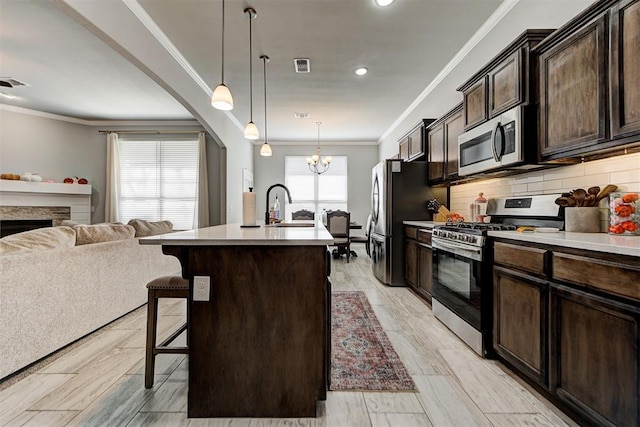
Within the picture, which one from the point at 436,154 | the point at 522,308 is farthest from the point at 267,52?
the point at 522,308

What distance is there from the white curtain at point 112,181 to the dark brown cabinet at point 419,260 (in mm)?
5954

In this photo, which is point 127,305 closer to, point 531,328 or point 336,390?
point 336,390

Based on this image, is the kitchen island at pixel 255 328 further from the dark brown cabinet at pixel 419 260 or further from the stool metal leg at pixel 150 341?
the dark brown cabinet at pixel 419 260

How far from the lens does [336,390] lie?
Answer: 1.87 metres

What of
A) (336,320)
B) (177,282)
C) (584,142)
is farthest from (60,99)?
(584,142)

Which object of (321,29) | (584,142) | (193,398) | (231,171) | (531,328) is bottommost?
(193,398)

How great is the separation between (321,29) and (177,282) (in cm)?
285

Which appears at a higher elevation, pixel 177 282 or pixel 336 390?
pixel 177 282

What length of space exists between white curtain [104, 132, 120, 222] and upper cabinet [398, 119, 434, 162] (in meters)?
5.81

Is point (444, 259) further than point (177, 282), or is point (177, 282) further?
point (444, 259)

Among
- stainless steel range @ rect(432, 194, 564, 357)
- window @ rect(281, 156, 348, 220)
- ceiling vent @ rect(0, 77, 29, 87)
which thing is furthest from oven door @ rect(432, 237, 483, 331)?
ceiling vent @ rect(0, 77, 29, 87)

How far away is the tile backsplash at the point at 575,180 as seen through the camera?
1.88m

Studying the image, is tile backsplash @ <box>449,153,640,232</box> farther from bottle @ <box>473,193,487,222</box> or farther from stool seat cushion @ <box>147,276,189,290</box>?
stool seat cushion @ <box>147,276,189,290</box>

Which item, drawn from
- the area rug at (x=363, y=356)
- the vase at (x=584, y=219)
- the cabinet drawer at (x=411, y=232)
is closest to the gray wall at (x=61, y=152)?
the cabinet drawer at (x=411, y=232)
